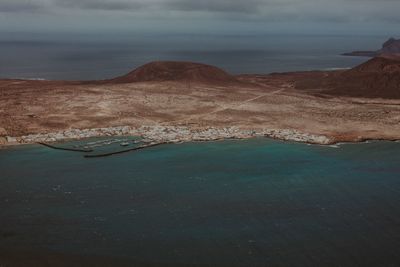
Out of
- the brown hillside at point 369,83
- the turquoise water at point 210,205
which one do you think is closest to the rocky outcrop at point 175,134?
the turquoise water at point 210,205

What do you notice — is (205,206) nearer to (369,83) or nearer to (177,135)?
(177,135)

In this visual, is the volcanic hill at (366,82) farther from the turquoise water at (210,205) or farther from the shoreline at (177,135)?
the turquoise water at (210,205)

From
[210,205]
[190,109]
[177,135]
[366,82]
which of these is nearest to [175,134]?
[177,135]

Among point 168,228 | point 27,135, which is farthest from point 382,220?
point 27,135

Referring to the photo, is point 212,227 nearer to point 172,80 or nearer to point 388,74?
point 172,80

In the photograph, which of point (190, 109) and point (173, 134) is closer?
point (173, 134)

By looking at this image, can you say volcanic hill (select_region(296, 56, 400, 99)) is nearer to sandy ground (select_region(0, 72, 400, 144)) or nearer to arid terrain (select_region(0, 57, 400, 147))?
arid terrain (select_region(0, 57, 400, 147))
